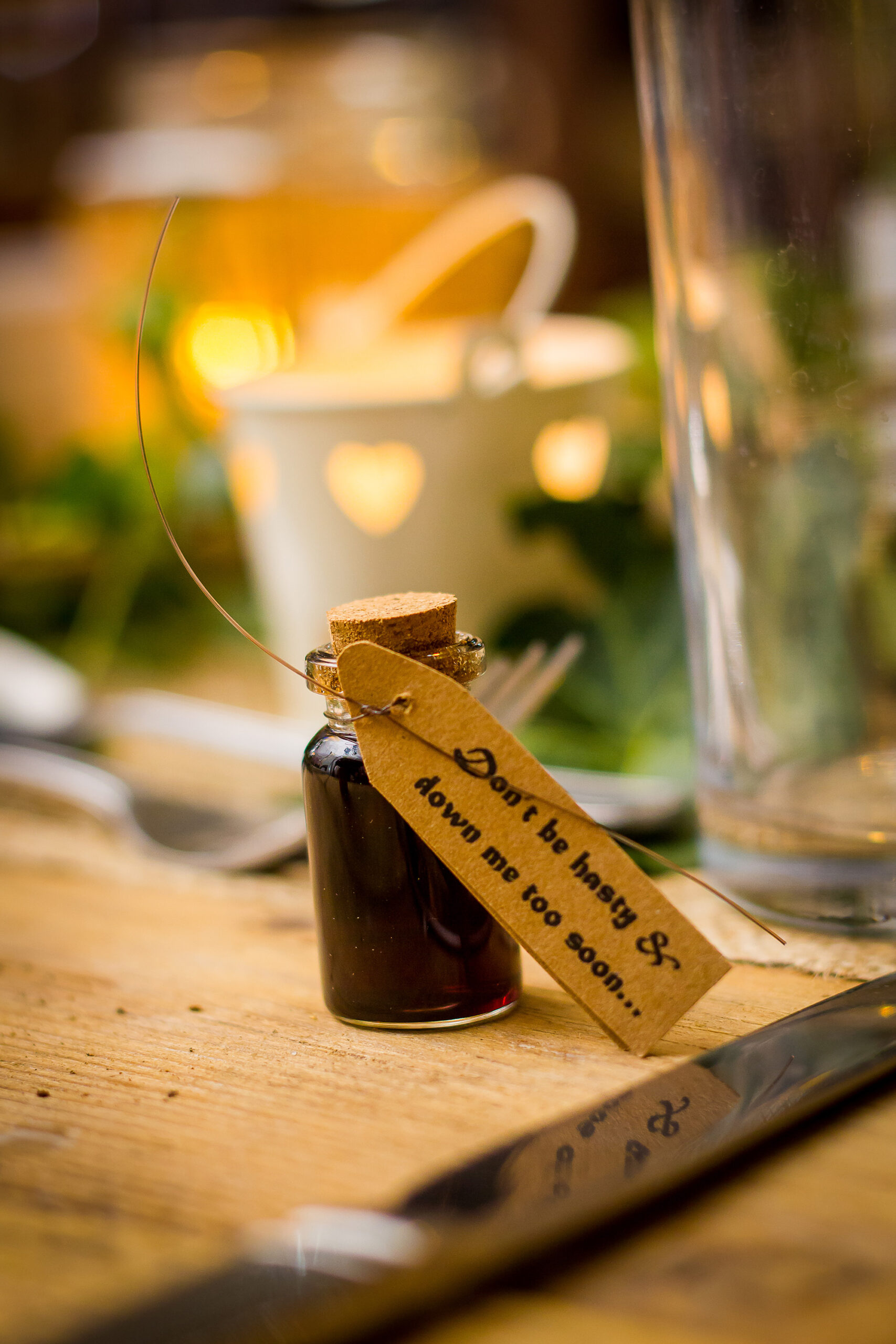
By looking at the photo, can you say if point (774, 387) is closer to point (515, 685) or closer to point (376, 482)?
point (515, 685)

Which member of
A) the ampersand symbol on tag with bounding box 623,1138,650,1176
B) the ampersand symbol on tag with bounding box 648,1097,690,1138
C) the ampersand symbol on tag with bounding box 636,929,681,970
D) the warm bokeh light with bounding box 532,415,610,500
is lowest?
the ampersand symbol on tag with bounding box 648,1097,690,1138

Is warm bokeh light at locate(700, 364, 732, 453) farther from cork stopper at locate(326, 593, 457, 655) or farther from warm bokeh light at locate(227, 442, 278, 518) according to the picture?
warm bokeh light at locate(227, 442, 278, 518)

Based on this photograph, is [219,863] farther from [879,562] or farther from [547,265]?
[547,265]

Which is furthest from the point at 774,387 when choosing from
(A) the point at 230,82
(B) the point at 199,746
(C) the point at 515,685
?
(A) the point at 230,82

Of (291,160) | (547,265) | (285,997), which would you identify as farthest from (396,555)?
(291,160)

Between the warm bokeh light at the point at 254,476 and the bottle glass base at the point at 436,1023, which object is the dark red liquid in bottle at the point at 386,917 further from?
the warm bokeh light at the point at 254,476

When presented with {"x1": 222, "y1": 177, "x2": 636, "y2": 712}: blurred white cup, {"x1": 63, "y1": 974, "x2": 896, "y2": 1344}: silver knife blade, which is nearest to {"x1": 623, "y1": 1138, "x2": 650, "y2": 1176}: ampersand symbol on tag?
{"x1": 63, "y1": 974, "x2": 896, "y2": 1344}: silver knife blade

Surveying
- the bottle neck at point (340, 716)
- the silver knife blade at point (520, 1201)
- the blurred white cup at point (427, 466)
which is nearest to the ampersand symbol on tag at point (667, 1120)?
the silver knife blade at point (520, 1201)
